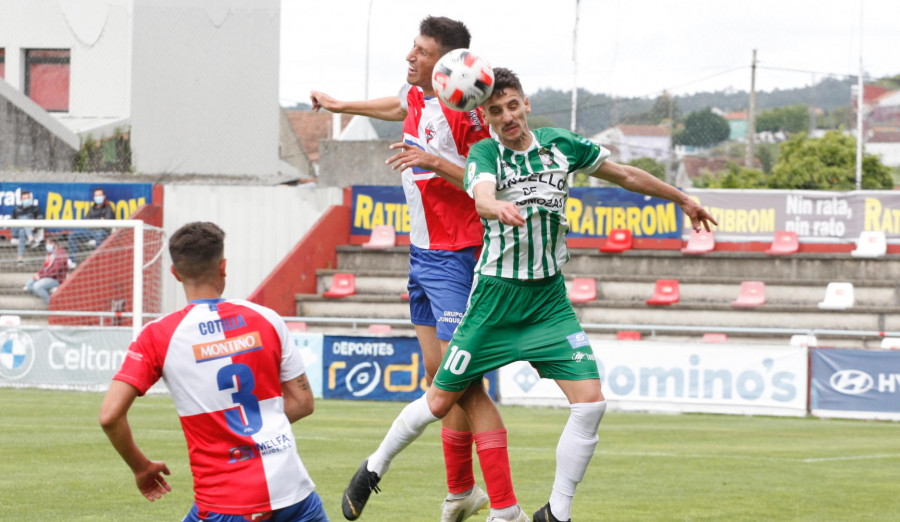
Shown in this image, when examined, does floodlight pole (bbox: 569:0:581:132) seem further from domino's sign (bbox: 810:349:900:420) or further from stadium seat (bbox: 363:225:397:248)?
domino's sign (bbox: 810:349:900:420)

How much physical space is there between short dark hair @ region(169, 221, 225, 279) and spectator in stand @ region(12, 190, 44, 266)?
2013 centimetres

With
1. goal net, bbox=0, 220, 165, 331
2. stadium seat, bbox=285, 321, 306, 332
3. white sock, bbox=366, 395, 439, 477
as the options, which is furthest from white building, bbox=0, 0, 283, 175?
white sock, bbox=366, 395, 439, 477

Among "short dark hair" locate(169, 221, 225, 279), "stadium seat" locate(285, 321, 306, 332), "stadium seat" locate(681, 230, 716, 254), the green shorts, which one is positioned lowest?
"stadium seat" locate(285, 321, 306, 332)

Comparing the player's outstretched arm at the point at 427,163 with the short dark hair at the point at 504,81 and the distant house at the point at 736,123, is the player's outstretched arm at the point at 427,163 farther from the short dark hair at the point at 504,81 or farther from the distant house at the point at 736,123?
the distant house at the point at 736,123

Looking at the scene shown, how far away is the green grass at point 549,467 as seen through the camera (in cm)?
768

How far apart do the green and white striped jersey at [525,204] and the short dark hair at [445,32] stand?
77 cm

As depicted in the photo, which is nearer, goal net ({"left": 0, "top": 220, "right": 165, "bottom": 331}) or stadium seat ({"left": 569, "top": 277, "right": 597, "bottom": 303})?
goal net ({"left": 0, "top": 220, "right": 165, "bottom": 331})

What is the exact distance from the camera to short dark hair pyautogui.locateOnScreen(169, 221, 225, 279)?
4.31 m

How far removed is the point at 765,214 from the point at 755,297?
2.11m

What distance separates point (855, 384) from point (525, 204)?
487 inches

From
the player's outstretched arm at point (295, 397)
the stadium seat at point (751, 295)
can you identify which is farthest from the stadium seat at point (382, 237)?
the player's outstretched arm at point (295, 397)

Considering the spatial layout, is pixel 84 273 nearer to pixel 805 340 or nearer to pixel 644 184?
pixel 805 340

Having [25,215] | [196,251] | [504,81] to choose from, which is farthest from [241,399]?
[25,215]

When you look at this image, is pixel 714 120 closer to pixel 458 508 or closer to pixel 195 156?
pixel 195 156
